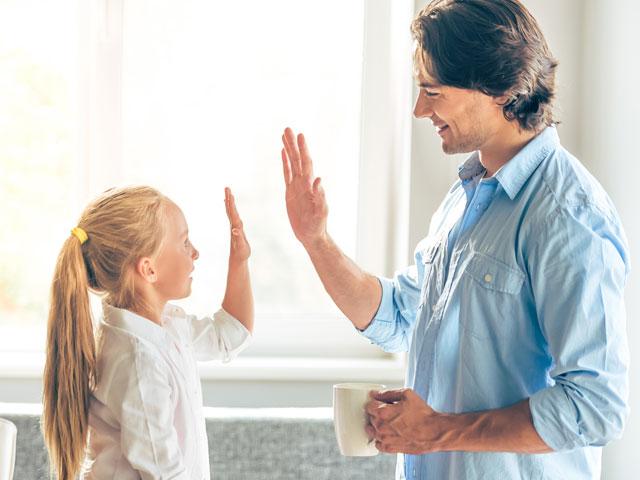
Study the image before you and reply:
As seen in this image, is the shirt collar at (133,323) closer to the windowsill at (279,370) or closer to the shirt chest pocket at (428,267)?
the shirt chest pocket at (428,267)

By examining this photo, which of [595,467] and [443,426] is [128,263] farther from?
[595,467]

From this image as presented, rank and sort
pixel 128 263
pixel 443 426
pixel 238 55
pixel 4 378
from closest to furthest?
pixel 443 426, pixel 128 263, pixel 4 378, pixel 238 55

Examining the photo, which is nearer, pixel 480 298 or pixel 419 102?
pixel 480 298

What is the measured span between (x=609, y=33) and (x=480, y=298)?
4.20ft

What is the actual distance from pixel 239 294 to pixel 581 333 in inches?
29.9

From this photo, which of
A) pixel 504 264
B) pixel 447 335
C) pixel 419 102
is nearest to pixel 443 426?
pixel 447 335

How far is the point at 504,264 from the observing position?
4.37 feet

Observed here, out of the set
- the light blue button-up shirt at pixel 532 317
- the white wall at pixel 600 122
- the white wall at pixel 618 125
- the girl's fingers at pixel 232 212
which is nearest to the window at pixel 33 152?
the white wall at pixel 600 122

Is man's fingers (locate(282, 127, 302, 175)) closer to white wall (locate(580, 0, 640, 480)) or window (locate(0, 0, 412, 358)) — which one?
white wall (locate(580, 0, 640, 480))

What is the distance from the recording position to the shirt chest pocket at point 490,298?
1.32 m

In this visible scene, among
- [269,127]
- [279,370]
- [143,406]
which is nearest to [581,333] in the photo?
[143,406]

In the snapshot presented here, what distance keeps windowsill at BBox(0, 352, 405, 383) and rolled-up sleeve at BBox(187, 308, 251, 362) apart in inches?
29.9

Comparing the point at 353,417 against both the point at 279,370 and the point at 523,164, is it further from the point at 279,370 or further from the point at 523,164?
the point at 279,370

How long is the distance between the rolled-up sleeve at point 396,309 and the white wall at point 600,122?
688 millimetres
